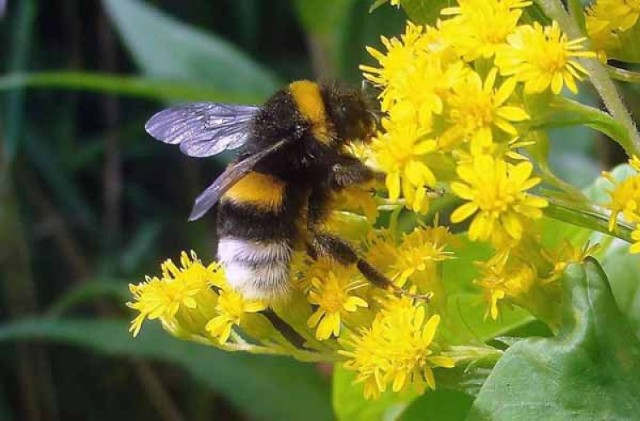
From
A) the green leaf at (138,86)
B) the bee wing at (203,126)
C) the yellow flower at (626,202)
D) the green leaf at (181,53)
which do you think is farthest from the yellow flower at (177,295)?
the green leaf at (181,53)

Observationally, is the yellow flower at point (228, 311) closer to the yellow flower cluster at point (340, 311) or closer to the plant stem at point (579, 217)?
the yellow flower cluster at point (340, 311)

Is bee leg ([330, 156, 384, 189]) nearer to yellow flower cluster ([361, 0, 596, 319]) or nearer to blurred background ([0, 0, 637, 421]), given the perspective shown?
yellow flower cluster ([361, 0, 596, 319])

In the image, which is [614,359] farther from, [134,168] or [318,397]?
[134,168]

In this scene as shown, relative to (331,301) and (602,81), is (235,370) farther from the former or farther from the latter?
(602,81)

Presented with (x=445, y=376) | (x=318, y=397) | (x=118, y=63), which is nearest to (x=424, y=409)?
(x=445, y=376)

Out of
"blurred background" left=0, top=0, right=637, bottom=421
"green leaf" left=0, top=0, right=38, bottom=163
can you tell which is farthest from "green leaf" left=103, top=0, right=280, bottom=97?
"green leaf" left=0, top=0, right=38, bottom=163
